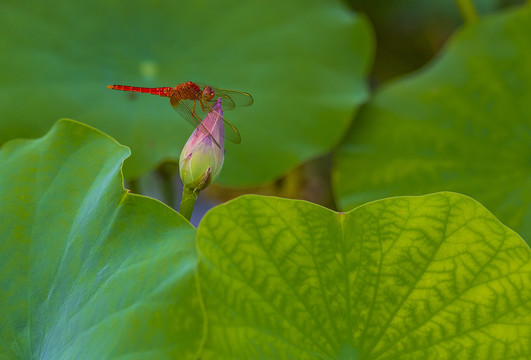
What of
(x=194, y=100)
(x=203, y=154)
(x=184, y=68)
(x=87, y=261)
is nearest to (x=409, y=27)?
(x=184, y=68)

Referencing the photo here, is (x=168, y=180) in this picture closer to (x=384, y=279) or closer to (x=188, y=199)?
(x=188, y=199)

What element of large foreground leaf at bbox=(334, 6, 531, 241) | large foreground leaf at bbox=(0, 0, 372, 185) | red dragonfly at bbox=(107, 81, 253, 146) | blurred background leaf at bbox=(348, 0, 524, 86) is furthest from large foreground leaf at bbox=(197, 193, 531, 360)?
blurred background leaf at bbox=(348, 0, 524, 86)

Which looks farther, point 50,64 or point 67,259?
point 50,64

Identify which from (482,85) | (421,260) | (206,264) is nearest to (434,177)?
(482,85)

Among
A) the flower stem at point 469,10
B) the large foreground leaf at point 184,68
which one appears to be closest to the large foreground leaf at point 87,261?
the large foreground leaf at point 184,68

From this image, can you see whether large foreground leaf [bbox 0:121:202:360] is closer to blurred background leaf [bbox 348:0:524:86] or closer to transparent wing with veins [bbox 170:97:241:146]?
transparent wing with veins [bbox 170:97:241:146]

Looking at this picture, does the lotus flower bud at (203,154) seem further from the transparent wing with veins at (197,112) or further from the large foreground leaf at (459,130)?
the large foreground leaf at (459,130)

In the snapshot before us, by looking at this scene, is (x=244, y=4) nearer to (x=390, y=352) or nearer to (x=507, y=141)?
(x=507, y=141)
